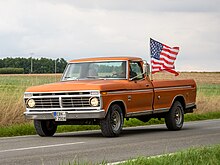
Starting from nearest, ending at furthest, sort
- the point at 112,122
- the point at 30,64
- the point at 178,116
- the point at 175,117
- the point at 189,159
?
1. the point at 189,159
2. the point at 112,122
3. the point at 175,117
4. the point at 178,116
5. the point at 30,64

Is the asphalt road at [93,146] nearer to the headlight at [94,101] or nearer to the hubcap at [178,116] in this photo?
the headlight at [94,101]

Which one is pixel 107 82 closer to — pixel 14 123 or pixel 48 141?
pixel 48 141

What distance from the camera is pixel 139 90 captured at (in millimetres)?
19875

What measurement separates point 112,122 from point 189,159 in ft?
24.4

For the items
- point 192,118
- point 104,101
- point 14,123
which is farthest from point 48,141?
point 192,118

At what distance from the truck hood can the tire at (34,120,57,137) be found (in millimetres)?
913

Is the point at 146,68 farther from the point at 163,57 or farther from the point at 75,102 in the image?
the point at 163,57

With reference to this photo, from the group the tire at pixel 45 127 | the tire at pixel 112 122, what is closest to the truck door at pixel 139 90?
the tire at pixel 112 122

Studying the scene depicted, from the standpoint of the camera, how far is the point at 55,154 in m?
13.9

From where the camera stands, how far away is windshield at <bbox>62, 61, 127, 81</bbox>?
1998 cm

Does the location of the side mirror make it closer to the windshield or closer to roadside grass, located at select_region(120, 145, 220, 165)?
the windshield

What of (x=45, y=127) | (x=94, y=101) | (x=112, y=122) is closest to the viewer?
(x=94, y=101)

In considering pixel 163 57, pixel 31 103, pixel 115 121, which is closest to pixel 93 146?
pixel 115 121

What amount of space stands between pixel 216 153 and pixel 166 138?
621 centimetres
